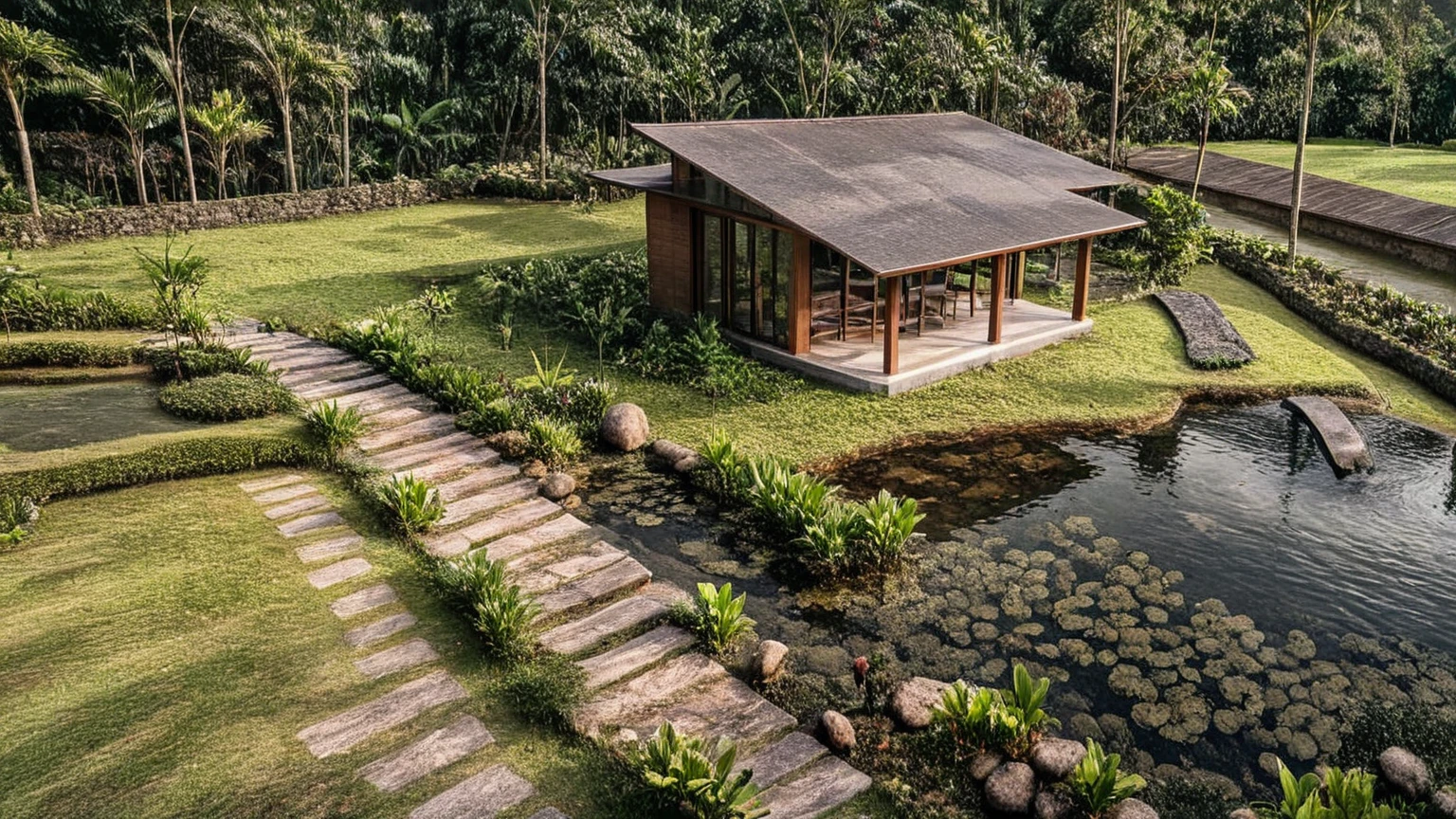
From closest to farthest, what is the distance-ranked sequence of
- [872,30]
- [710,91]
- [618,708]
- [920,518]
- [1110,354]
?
[618,708]
[920,518]
[1110,354]
[710,91]
[872,30]

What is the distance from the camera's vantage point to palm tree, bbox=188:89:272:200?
2700 centimetres

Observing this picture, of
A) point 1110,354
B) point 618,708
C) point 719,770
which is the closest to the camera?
point 719,770

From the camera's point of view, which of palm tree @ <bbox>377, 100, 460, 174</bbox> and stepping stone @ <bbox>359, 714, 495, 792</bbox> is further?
palm tree @ <bbox>377, 100, 460, 174</bbox>

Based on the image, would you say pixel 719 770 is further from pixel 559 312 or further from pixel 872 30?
pixel 872 30

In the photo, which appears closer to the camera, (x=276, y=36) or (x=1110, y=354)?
(x=1110, y=354)

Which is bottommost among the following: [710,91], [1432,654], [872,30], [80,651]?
[1432,654]

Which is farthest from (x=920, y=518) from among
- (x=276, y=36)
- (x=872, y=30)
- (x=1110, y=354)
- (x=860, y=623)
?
(x=872, y=30)

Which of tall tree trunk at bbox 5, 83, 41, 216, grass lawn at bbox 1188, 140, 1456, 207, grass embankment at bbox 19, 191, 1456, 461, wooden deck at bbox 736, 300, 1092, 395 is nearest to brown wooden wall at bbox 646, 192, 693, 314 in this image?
wooden deck at bbox 736, 300, 1092, 395

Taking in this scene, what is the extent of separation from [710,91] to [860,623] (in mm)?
28601

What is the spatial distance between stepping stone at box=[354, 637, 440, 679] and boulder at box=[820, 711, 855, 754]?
3.75 meters

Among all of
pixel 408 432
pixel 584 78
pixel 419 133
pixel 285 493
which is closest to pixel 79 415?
pixel 285 493

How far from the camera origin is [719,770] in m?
7.43

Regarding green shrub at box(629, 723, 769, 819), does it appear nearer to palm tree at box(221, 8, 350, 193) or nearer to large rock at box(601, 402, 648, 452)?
large rock at box(601, 402, 648, 452)

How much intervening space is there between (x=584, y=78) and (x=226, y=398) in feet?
77.5
